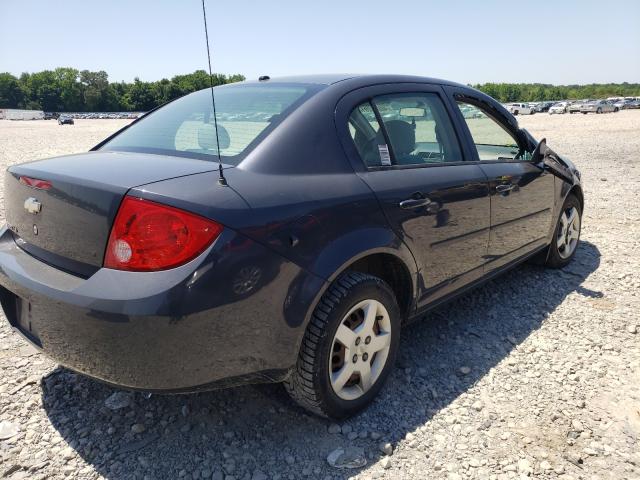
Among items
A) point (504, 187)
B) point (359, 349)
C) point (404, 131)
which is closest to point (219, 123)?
point (404, 131)

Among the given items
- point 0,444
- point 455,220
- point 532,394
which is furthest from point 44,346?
point 532,394

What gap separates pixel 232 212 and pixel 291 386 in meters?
0.90

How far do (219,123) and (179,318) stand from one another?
116cm

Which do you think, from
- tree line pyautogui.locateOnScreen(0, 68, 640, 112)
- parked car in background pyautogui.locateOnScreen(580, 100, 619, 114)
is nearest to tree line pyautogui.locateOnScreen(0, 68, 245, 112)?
→ tree line pyautogui.locateOnScreen(0, 68, 640, 112)

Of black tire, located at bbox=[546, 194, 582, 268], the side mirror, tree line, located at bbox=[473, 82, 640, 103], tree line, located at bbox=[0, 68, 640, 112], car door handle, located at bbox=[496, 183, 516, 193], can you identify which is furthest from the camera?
tree line, located at bbox=[0, 68, 640, 112]

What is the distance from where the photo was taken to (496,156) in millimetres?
3559

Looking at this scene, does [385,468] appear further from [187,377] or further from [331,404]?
[187,377]

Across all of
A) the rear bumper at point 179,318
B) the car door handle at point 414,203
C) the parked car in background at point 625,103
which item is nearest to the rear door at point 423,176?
the car door handle at point 414,203

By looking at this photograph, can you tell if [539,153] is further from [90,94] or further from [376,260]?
[90,94]

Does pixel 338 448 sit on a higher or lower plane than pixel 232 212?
lower

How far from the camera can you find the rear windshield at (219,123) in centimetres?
222

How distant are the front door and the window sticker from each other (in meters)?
0.87

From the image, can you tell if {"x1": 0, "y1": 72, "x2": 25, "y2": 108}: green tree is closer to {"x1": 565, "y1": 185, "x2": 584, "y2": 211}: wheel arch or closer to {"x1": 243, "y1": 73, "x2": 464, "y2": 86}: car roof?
{"x1": 243, "y1": 73, "x2": 464, "y2": 86}: car roof

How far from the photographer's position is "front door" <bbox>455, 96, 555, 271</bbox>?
321 cm
